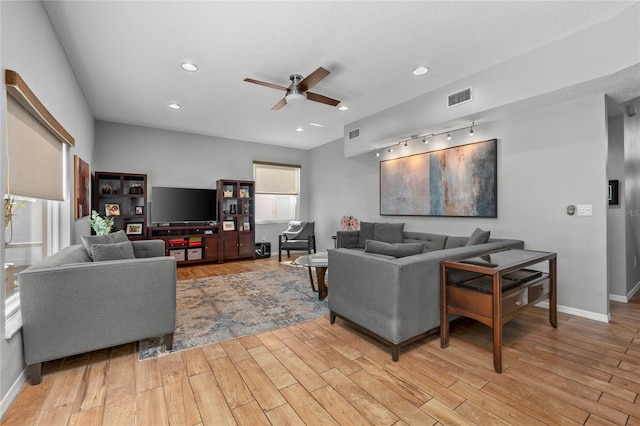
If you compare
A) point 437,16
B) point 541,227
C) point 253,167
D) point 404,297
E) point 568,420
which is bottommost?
point 568,420

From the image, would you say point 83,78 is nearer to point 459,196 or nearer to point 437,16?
point 437,16

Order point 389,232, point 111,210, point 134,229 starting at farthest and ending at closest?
point 134,229, point 111,210, point 389,232

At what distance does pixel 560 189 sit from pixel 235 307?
3.93 m

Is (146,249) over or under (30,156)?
under

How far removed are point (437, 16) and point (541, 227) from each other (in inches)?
103

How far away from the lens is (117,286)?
2107 mm

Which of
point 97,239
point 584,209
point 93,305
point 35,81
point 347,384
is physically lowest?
point 347,384

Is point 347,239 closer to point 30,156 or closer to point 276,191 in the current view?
point 276,191

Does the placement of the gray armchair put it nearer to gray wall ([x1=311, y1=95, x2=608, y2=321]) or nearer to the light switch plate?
gray wall ([x1=311, y1=95, x2=608, y2=321])

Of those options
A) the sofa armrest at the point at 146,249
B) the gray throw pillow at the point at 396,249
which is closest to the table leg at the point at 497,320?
the gray throw pillow at the point at 396,249

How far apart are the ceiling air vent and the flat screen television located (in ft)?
16.0

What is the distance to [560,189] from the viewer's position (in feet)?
10.4

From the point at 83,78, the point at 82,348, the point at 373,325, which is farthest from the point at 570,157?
the point at 83,78

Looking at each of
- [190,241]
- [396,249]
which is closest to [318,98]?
[396,249]
